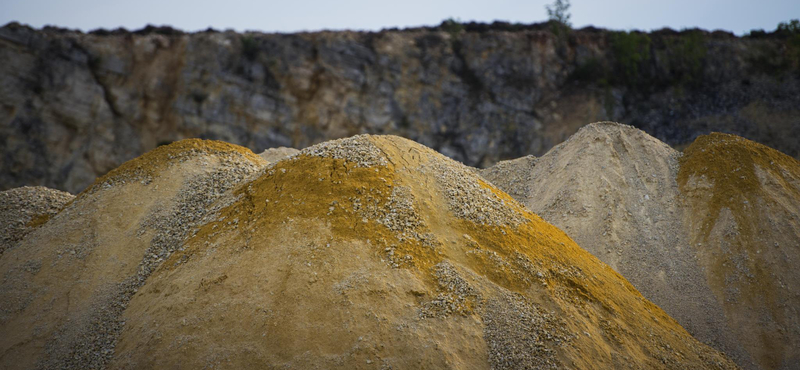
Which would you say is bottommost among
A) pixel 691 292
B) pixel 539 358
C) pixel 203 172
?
pixel 691 292

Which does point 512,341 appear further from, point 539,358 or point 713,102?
point 713,102

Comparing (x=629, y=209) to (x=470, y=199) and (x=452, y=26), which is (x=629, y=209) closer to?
(x=470, y=199)

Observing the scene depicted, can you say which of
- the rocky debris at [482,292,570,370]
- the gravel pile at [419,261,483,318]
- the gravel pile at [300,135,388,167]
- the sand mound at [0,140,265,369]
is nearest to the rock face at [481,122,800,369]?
the rocky debris at [482,292,570,370]

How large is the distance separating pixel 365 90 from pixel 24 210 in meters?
24.3

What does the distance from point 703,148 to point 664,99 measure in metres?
20.1

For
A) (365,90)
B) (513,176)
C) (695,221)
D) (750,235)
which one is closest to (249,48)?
(365,90)

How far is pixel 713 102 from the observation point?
32438mm

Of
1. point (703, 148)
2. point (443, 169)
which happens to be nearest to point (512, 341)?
point (443, 169)

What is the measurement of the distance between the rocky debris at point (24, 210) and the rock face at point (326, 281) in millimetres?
546

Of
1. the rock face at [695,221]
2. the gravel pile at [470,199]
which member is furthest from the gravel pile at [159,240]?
the rock face at [695,221]

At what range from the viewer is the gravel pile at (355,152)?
10.2m

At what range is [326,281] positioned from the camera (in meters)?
8.27

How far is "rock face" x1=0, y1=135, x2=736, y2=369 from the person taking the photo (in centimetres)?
784

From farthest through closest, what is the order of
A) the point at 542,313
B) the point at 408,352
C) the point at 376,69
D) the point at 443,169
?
the point at 376,69 < the point at 443,169 < the point at 542,313 < the point at 408,352
